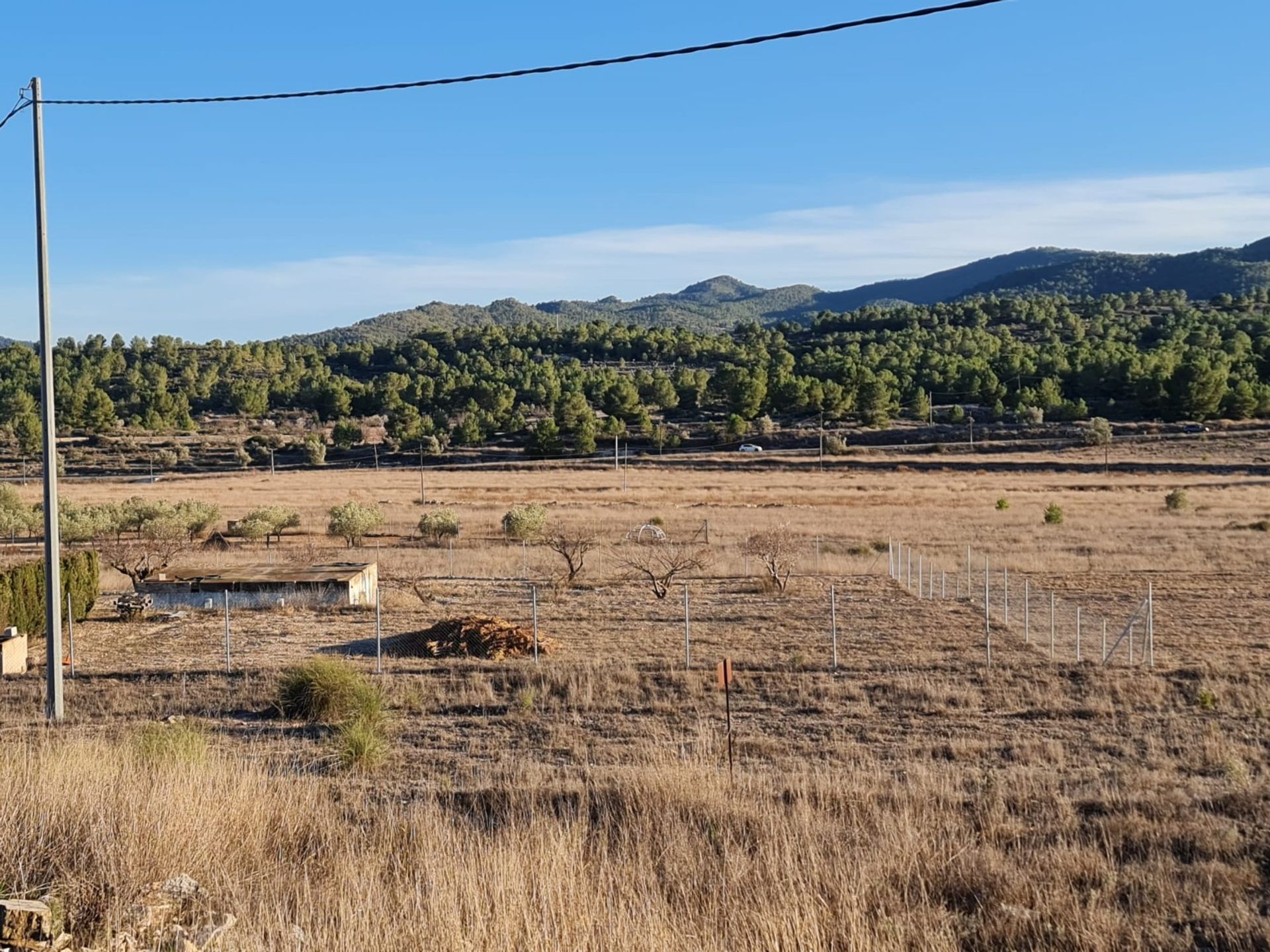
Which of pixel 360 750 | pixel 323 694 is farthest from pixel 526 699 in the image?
pixel 360 750

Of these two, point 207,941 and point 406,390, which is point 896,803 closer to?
point 207,941

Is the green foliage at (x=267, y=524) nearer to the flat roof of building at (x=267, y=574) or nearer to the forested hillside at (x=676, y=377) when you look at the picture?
the flat roof of building at (x=267, y=574)

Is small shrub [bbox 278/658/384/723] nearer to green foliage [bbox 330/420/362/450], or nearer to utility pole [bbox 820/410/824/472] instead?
utility pole [bbox 820/410/824/472]

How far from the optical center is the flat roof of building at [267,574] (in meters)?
27.7

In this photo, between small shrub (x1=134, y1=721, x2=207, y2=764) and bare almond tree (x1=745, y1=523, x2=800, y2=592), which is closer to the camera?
small shrub (x1=134, y1=721, x2=207, y2=764)

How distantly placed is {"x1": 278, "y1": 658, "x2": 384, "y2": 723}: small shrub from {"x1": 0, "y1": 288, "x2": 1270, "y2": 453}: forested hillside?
Result: 7738cm

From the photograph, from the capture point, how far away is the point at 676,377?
5044 inches

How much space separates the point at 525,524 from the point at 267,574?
499 inches

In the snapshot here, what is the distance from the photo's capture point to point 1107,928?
6215mm

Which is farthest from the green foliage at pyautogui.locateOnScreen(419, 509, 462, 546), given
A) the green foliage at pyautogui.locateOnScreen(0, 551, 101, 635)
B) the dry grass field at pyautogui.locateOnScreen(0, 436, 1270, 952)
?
the green foliage at pyautogui.locateOnScreen(0, 551, 101, 635)

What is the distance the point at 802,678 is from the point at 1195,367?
302 ft

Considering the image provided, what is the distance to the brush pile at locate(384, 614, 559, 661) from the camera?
65.9 feet

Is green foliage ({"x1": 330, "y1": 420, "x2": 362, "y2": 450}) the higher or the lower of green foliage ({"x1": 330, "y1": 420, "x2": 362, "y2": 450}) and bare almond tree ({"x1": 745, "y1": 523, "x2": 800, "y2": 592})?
the higher

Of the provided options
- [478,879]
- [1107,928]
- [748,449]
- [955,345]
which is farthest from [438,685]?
[955,345]
